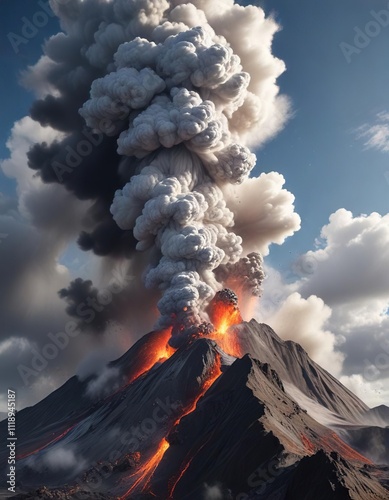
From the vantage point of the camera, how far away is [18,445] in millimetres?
67312

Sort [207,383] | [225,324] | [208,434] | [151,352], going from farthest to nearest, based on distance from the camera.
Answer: [225,324] → [151,352] → [207,383] → [208,434]

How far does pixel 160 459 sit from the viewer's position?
45781 mm

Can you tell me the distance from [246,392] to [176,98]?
142ft

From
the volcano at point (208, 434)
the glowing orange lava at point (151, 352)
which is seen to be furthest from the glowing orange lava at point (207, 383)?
the glowing orange lava at point (151, 352)

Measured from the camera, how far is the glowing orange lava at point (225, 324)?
68.9 metres

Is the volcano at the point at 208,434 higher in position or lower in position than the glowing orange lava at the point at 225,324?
lower

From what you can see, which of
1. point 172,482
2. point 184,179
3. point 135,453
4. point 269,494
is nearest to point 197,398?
point 135,453

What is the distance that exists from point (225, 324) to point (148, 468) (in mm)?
27887

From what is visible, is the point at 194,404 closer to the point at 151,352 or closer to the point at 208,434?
the point at 208,434

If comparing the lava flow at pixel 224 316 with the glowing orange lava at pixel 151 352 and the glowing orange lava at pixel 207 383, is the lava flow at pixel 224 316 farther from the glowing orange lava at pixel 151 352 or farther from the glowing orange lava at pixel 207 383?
the glowing orange lava at pixel 207 383

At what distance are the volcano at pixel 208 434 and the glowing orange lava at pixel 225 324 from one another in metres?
0.18

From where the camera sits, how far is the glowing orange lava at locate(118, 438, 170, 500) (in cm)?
4257

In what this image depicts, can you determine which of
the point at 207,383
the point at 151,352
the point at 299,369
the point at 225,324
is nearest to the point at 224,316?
the point at 225,324

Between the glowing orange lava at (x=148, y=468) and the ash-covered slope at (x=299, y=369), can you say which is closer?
the glowing orange lava at (x=148, y=468)
